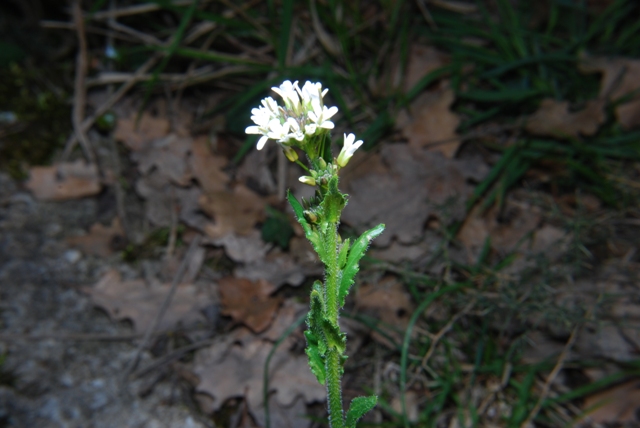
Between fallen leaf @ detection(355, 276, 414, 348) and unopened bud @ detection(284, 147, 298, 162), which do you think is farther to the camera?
fallen leaf @ detection(355, 276, 414, 348)

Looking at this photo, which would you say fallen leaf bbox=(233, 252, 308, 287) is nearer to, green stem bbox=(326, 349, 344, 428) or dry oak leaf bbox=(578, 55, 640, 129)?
green stem bbox=(326, 349, 344, 428)

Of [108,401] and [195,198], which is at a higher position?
[195,198]

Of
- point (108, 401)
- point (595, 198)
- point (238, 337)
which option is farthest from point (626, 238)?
point (108, 401)

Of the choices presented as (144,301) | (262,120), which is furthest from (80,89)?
(262,120)

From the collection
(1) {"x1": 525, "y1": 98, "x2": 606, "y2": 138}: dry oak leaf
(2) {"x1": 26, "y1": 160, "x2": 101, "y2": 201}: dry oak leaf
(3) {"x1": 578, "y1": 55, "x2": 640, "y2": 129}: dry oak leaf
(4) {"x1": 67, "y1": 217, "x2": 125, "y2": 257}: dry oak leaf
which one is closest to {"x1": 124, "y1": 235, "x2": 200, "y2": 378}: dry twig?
(4) {"x1": 67, "y1": 217, "x2": 125, "y2": 257}: dry oak leaf

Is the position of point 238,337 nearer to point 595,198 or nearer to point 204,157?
point 204,157

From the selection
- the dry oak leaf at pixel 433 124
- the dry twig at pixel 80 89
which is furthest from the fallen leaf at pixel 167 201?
the dry oak leaf at pixel 433 124

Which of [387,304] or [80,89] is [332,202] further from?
[80,89]
